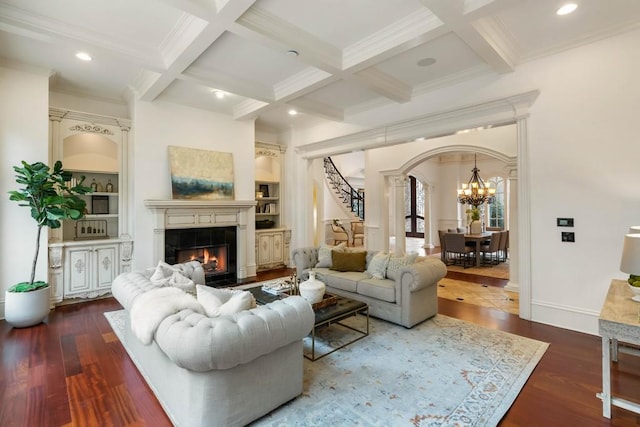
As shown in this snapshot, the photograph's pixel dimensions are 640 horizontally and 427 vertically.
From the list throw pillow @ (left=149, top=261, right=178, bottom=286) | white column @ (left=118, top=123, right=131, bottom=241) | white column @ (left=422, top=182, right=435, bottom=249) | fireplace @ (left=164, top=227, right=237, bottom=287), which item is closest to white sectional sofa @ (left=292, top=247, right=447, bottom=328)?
throw pillow @ (left=149, top=261, right=178, bottom=286)

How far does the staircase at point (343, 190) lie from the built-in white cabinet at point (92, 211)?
7128mm

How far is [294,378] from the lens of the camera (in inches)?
94.4

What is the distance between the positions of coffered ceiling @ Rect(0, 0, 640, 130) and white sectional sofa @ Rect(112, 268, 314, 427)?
2.64 metres

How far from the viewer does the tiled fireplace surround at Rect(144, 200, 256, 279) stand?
5.39 m

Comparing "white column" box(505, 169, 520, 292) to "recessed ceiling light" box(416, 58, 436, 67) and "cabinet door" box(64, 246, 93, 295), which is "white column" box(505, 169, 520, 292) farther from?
"cabinet door" box(64, 246, 93, 295)

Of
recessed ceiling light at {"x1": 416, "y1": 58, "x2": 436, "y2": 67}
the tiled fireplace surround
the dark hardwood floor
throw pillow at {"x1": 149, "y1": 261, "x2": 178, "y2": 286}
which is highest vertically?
recessed ceiling light at {"x1": 416, "y1": 58, "x2": 436, "y2": 67}

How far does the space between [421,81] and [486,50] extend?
1247mm

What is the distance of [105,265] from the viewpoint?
5.09 meters

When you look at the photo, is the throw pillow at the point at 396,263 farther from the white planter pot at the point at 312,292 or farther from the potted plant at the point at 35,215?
the potted plant at the point at 35,215

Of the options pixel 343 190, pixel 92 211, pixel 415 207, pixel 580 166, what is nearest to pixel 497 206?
pixel 415 207

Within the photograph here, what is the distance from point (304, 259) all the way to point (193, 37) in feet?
11.3

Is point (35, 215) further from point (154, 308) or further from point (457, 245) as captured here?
point (457, 245)

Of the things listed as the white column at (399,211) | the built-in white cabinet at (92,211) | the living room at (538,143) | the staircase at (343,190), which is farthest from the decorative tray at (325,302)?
the staircase at (343,190)

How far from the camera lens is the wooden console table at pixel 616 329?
1925mm
